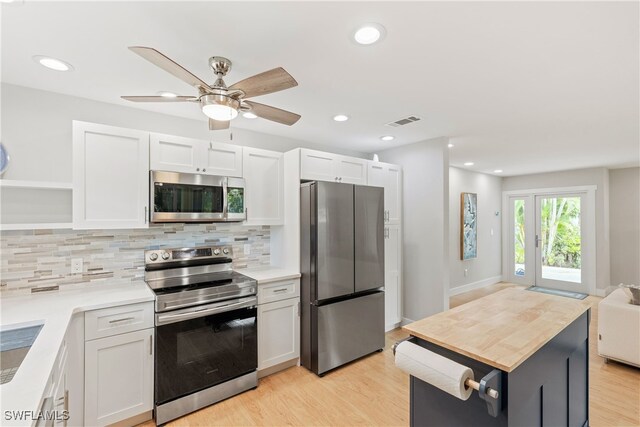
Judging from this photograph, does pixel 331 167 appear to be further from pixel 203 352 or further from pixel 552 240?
pixel 552 240

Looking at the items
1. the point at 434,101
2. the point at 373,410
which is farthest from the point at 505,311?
the point at 434,101

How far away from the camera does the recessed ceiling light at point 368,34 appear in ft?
5.13

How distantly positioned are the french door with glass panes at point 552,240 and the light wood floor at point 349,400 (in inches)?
142

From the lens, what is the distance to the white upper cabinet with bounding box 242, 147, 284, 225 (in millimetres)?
2994

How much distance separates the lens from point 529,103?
8.51ft

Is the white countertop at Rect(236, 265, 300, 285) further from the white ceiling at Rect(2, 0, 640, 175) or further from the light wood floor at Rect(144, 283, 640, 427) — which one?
the white ceiling at Rect(2, 0, 640, 175)

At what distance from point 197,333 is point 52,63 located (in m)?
2.11

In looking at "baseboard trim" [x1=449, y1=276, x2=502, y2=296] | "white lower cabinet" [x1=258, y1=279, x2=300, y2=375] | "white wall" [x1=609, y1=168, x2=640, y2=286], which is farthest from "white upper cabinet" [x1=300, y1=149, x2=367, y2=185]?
"white wall" [x1=609, y1=168, x2=640, y2=286]

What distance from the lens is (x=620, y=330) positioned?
2980mm

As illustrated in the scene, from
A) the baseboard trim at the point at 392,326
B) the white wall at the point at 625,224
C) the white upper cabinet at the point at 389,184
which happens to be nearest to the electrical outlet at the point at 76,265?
the white upper cabinet at the point at 389,184

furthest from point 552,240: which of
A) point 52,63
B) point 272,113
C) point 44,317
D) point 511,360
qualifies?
point 52,63

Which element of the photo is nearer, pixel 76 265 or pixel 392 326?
pixel 76 265

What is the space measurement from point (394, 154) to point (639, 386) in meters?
3.41

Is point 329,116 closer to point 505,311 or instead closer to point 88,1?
point 88,1
